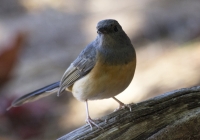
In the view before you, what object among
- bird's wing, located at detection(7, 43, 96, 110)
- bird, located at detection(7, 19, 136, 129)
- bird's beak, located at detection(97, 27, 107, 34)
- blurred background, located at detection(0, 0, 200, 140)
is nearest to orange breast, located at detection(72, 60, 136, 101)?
bird, located at detection(7, 19, 136, 129)

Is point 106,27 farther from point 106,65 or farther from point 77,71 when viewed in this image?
point 77,71

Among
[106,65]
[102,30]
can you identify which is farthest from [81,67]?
[102,30]

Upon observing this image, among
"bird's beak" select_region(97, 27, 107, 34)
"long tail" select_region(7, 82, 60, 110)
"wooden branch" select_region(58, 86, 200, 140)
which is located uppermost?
"bird's beak" select_region(97, 27, 107, 34)

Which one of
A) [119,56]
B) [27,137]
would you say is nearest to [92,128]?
[119,56]

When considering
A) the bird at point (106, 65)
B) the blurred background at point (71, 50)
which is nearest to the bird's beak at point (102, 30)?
the bird at point (106, 65)

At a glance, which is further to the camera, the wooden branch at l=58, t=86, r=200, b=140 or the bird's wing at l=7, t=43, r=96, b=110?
the bird's wing at l=7, t=43, r=96, b=110

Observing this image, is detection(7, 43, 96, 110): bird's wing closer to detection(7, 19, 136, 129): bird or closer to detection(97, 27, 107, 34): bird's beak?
detection(7, 19, 136, 129): bird

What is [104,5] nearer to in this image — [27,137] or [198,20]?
[198,20]
